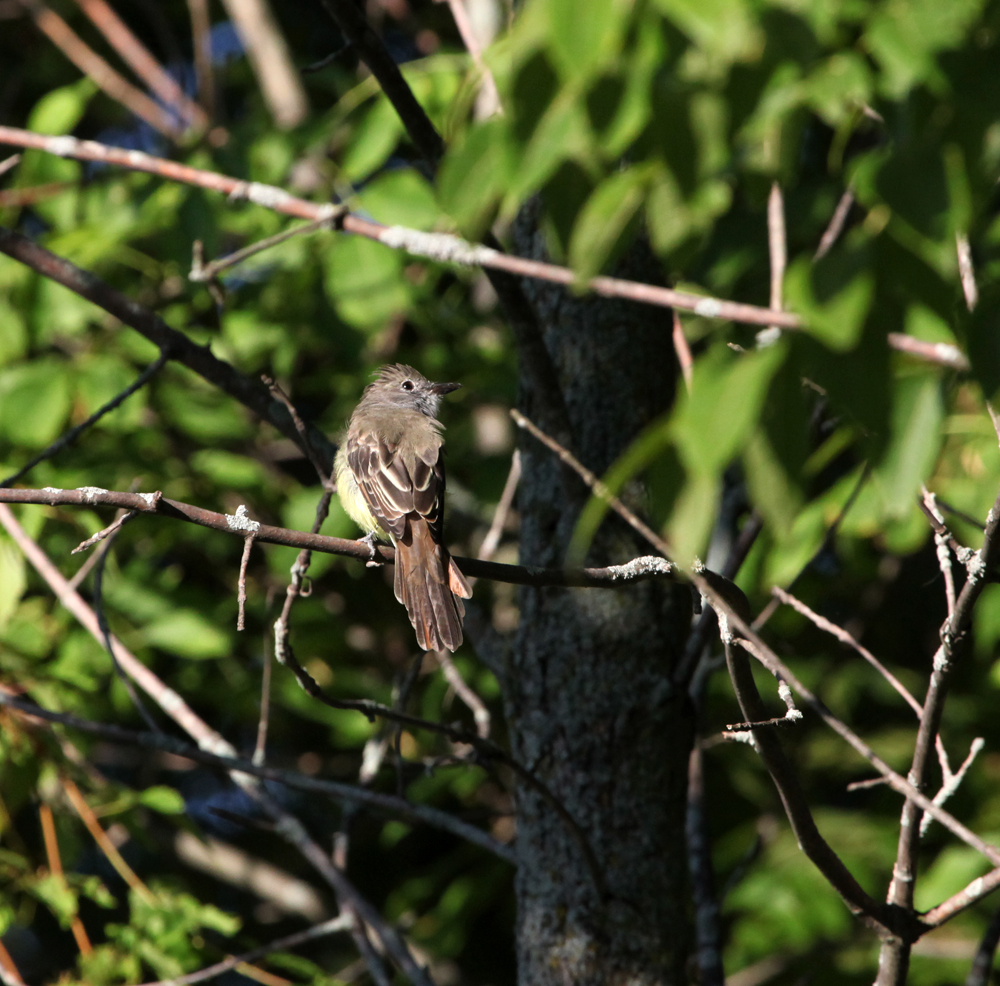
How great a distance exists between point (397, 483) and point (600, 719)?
1.30 m

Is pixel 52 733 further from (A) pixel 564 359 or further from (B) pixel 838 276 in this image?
(B) pixel 838 276

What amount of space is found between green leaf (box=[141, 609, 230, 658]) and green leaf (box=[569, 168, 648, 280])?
3250 mm

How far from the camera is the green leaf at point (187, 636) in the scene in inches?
174

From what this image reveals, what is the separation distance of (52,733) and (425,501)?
167 centimetres

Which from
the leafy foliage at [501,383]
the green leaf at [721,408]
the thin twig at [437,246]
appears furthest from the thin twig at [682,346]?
the green leaf at [721,408]

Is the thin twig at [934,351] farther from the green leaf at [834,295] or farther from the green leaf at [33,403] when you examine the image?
the green leaf at [33,403]

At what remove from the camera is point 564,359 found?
3.55 metres

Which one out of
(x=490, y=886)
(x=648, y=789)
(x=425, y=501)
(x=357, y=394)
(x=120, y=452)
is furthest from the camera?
(x=357, y=394)

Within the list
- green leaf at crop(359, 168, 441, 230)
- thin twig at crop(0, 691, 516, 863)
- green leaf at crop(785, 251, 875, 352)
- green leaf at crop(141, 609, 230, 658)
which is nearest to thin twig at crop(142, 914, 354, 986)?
thin twig at crop(0, 691, 516, 863)

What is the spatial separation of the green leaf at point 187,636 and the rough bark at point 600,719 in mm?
1509

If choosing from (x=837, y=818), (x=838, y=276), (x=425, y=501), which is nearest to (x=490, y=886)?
(x=837, y=818)

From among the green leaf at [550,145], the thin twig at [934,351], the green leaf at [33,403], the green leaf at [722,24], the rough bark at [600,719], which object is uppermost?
the green leaf at [722,24]

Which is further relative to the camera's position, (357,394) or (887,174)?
(357,394)

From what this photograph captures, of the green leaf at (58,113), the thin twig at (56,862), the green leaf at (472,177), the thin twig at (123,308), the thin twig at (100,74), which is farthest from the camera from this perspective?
the thin twig at (100,74)
